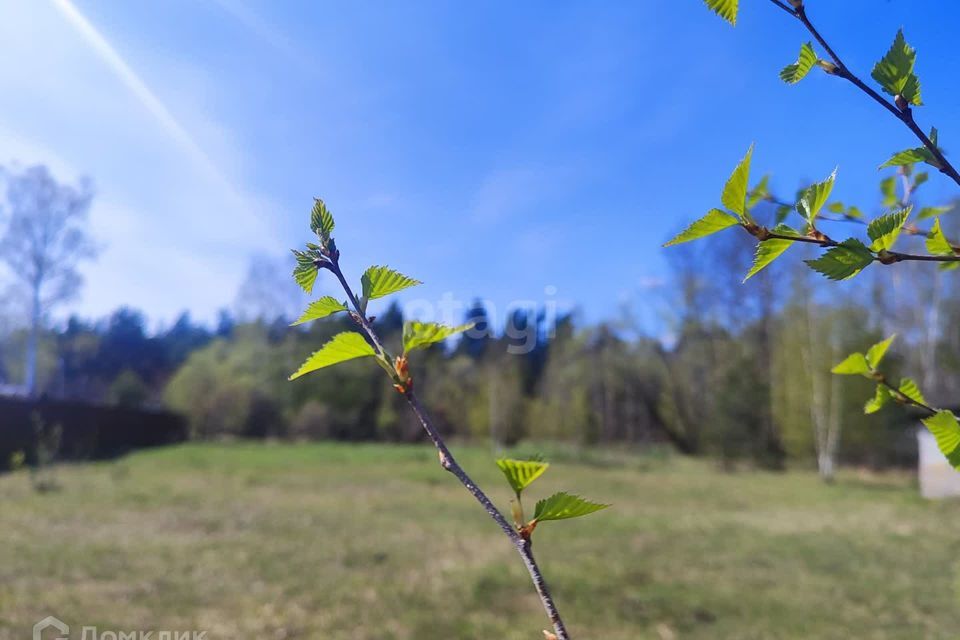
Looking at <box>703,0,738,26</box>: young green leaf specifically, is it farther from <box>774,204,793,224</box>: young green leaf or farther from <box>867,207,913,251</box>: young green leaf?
<box>774,204,793,224</box>: young green leaf

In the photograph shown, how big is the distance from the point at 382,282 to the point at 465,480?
121mm

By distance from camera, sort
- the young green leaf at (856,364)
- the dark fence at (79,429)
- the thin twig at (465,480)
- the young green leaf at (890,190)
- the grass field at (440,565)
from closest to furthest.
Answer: the thin twig at (465,480)
the young green leaf at (856,364)
the young green leaf at (890,190)
the grass field at (440,565)
the dark fence at (79,429)

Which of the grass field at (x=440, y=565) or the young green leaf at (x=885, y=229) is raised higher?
the young green leaf at (x=885, y=229)

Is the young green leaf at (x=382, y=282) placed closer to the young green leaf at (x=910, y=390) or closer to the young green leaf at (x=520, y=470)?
the young green leaf at (x=520, y=470)

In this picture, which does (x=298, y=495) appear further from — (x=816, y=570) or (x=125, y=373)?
(x=125, y=373)

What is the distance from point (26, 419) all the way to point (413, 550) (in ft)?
27.5

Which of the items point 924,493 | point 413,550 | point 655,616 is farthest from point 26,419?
point 924,493

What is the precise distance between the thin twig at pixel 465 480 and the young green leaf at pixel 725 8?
0.24 metres

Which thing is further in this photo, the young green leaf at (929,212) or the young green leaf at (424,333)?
the young green leaf at (929,212)

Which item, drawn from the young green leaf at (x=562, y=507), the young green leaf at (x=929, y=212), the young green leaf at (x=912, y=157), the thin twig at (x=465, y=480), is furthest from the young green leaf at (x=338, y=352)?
the young green leaf at (x=929, y=212)

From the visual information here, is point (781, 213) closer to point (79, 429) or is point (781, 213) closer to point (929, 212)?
point (929, 212)

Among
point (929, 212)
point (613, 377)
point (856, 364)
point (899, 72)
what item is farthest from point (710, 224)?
point (613, 377)

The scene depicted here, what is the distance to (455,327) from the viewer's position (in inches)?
14.1

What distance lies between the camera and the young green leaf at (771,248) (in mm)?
352
